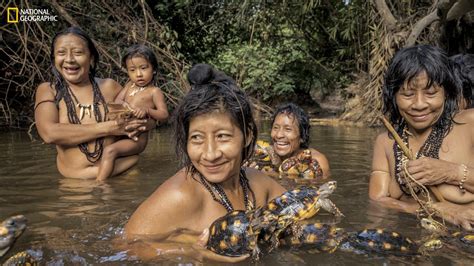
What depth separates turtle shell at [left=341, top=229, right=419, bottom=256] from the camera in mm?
2898

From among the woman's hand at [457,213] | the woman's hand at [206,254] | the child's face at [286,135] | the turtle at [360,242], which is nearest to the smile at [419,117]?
the woman's hand at [457,213]

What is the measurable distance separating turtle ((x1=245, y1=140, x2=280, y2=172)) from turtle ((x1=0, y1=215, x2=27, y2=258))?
4068 millimetres

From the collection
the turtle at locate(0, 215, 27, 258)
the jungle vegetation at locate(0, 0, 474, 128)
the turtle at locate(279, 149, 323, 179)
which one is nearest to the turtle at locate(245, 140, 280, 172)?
the turtle at locate(279, 149, 323, 179)

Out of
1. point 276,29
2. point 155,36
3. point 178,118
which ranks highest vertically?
point 276,29

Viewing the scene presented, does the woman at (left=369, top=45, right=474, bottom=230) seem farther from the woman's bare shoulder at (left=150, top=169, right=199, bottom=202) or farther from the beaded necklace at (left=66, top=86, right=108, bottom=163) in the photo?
the beaded necklace at (left=66, top=86, right=108, bottom=163)

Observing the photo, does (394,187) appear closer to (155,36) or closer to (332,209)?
(332,209)

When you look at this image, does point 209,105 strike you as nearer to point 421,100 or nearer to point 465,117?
point 421,100

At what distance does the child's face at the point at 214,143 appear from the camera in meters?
2.81

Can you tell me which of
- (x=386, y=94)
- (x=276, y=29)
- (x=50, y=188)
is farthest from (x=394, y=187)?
(x=276, y=29)

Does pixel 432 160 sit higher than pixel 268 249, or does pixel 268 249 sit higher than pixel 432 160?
pixel 432 160

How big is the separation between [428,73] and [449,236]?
1.20 meters

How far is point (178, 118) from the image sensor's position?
9.59 feet

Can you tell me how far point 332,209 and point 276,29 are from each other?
14749 mm

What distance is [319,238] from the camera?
3.06 m
